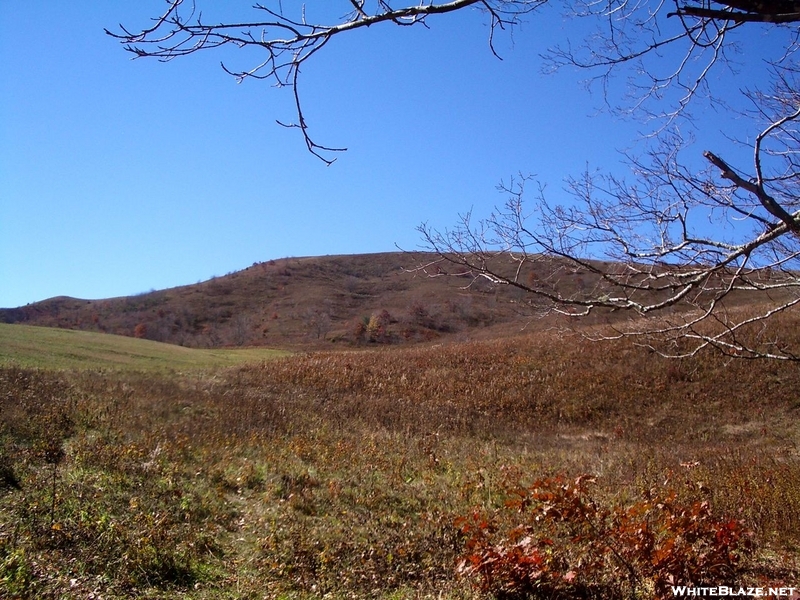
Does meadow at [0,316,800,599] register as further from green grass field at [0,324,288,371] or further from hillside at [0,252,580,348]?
hillside at [0,252,580,348]

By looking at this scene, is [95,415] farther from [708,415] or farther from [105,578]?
[708,415]

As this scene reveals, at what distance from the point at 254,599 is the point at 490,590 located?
2103 mm

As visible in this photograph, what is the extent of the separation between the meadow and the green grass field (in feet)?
4.79

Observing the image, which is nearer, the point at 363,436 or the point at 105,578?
the point at 105,578

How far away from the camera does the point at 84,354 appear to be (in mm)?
25234

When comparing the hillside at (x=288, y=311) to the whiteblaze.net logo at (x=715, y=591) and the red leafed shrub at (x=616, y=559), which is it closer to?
the red leafed shrub at (x=616, y=559)

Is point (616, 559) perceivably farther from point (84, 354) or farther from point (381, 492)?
point (84, 354)

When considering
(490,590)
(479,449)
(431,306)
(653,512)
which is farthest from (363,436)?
(431,306)

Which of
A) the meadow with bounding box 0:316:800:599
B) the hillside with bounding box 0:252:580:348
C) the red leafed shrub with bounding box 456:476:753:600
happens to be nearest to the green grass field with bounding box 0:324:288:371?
the meadow with bounding box 0:316:800:599

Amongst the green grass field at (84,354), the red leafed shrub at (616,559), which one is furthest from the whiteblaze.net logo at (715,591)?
the green grass field at (84,354)

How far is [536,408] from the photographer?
20.5 metres

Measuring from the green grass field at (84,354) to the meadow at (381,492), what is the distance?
4.79 feet

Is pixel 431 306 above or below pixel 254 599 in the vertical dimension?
above

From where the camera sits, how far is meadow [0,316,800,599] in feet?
16.9
